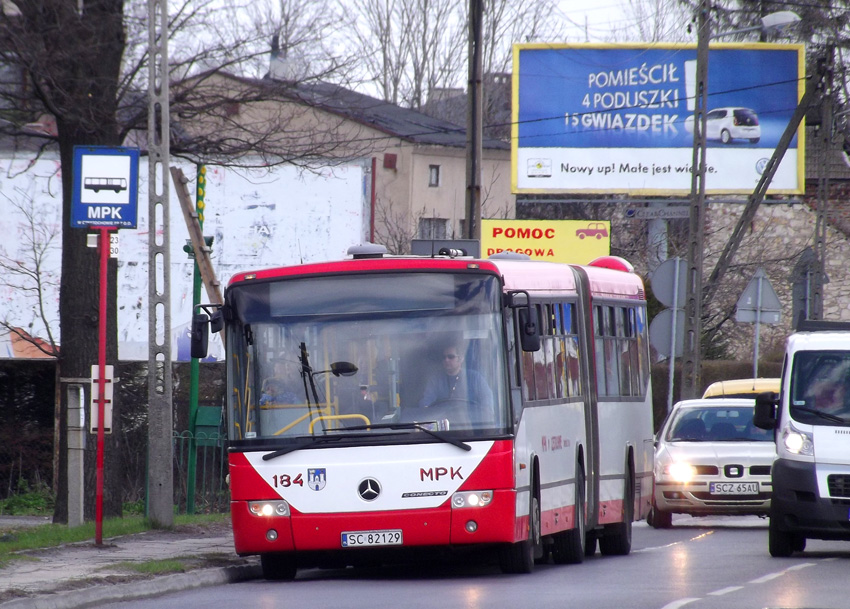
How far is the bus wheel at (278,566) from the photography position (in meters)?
13.6

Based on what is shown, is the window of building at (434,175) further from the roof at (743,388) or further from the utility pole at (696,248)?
the roof at (743,388)

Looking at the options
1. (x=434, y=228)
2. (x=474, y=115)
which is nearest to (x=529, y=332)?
(x=474, y=115)

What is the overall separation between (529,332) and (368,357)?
1.26m

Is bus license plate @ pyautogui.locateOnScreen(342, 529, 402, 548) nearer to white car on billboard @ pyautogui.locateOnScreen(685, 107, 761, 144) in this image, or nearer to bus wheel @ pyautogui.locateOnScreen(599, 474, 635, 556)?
bus wheel @ pyautogui.locateOnScreen(599, 474, 635, 556)

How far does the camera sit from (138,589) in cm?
1182

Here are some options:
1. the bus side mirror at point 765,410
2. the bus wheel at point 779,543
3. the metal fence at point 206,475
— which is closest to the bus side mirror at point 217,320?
the bus side mirror at point 765,410

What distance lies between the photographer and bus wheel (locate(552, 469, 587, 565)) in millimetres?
15180

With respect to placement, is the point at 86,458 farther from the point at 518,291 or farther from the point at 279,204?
the point at 279,204

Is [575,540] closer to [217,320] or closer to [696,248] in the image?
[217,320]

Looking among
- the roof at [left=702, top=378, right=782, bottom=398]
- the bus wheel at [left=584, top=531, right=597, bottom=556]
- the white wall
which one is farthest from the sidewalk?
the white wall

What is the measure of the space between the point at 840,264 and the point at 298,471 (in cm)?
4461

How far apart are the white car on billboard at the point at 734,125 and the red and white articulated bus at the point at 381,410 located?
93.1 feet

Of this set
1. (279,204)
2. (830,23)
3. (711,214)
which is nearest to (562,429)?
(279,204)

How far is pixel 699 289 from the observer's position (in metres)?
27.8
